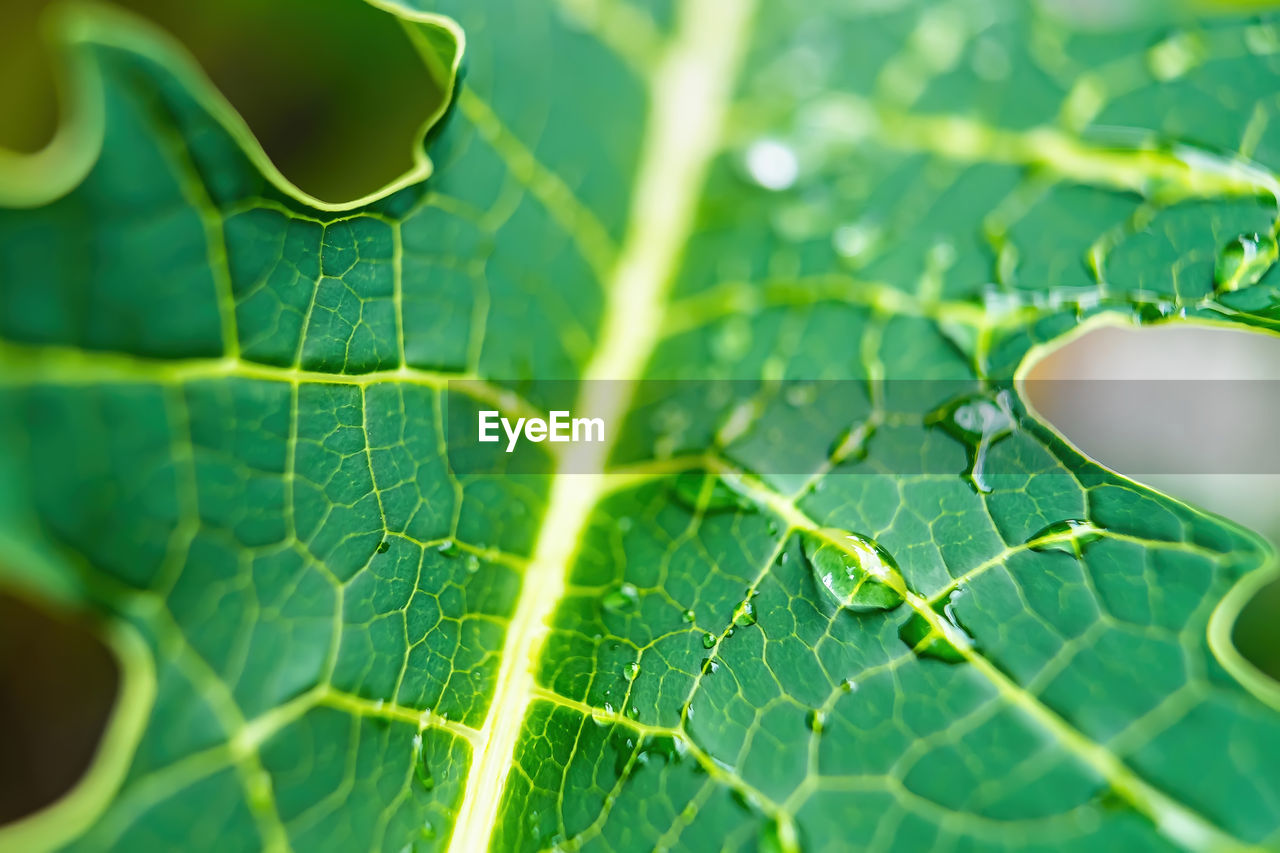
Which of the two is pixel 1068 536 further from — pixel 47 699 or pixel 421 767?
pixel 47 699

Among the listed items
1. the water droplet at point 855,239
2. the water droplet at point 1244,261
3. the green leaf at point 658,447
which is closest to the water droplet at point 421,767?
the green leaf at point 658,447

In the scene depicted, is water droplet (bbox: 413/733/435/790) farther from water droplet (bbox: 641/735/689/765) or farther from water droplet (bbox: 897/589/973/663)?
water droplet (bbox: 897/589/973/663)

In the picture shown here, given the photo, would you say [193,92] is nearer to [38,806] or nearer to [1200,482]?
[38,806]

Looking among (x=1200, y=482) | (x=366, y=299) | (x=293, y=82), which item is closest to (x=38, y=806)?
(x=366, y=299)

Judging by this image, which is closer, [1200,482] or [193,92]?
[193,92]

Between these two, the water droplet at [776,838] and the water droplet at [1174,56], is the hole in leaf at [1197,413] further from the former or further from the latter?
the water droplet at [776,838]

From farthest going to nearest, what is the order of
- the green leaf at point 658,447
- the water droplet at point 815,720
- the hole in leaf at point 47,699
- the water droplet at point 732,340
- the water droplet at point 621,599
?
the hole in leaf at point 47,699 < the water droplet at point 732,340 < the water droplet at point 621,599 < the water droplet at point 815,720 < the green leaf at point 658,447
